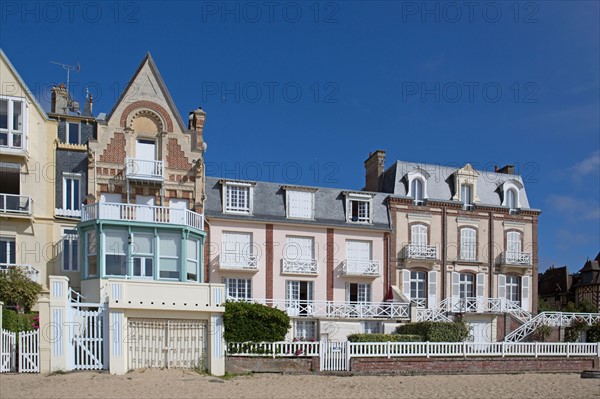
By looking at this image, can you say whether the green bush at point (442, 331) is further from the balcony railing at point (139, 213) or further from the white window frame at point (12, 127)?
the white window frame at point (12, 127)

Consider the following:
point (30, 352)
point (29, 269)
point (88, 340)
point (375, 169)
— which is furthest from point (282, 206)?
point (30, 352)

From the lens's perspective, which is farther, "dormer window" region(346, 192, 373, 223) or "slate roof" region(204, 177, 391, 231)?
"dormer window" region(346, 192, 373, 223)

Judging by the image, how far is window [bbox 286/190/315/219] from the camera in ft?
104

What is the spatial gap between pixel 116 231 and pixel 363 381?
11712 mm

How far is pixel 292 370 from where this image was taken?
2116cm

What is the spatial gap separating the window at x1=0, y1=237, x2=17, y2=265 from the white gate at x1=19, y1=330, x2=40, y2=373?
8.70 metres

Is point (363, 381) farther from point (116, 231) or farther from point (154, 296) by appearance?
point (116, 231)

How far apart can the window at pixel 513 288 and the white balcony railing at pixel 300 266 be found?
11263 millimetres

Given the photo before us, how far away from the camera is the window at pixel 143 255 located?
2536cm

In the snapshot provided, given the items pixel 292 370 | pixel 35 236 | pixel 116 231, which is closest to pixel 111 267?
pixel 116 231

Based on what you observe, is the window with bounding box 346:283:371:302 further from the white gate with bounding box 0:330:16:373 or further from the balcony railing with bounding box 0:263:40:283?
the white gate with bounding box 0:330:16:373

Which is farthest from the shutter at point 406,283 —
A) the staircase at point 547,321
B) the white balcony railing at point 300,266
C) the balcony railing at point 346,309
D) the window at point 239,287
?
the window at point 239,287

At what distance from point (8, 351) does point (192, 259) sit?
9.79 metres

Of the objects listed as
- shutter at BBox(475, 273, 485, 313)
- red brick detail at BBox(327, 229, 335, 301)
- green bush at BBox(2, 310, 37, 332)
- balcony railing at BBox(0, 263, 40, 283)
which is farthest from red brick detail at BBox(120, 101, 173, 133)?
shutter at BBox(475, 273, 485, 313)
